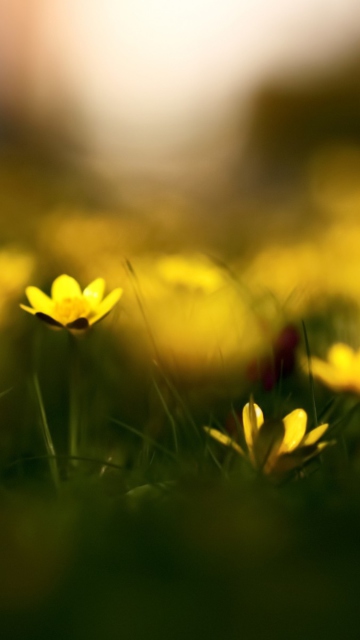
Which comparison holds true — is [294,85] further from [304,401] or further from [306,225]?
[304,401]

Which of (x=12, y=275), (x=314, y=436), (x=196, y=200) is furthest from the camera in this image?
(x=196, y=200)

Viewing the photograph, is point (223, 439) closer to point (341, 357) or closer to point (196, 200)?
point (341, 357)

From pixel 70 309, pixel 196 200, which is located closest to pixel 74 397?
pixel 70 309

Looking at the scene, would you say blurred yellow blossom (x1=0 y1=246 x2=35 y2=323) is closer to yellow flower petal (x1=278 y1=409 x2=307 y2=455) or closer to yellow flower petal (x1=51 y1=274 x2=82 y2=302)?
yellow flower petal (x1=51 y1=274 x2=82 y2=302)

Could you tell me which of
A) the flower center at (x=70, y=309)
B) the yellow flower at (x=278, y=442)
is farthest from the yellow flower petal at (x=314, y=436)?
the flower center at (x=70, y=309)

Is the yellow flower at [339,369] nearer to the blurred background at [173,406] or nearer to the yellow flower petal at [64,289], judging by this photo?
the blurred background at [173,406]
